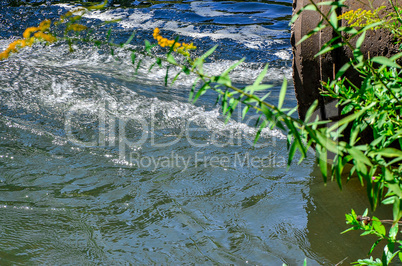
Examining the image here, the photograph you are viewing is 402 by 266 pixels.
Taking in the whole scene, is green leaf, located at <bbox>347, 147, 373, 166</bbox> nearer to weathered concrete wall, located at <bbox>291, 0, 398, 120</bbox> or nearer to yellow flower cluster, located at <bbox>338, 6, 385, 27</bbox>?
yellow flower cluster, located at <bbox>338, 6, 385, 27</bbox>

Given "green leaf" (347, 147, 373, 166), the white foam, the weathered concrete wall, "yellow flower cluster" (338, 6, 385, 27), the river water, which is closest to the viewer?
"green leaf" (347, 147, 373, 166)

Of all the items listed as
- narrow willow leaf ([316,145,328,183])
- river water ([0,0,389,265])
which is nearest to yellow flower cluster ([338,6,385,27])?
narrow willow leaf ([316,145,328,183])

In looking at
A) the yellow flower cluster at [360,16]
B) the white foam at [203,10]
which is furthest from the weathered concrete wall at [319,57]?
the white foam at [203,10]

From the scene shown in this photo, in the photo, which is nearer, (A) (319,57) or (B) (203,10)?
(A) (319,57)

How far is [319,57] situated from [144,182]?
161cm

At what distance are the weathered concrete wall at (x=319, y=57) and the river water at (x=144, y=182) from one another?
68cm

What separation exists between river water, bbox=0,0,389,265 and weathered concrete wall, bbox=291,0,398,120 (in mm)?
676

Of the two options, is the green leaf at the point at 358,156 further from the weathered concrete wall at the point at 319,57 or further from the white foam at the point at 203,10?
the white foam at the point at 203,10

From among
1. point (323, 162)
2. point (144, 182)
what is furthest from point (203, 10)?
point (323, 162)

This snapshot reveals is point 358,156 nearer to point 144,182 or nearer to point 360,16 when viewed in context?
point 360,16

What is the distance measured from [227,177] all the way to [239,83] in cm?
254

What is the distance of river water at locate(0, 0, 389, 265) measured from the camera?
8.07 ft

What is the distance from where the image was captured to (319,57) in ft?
9.34

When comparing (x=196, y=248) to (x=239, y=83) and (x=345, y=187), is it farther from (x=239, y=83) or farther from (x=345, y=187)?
(x=239, y=83)
